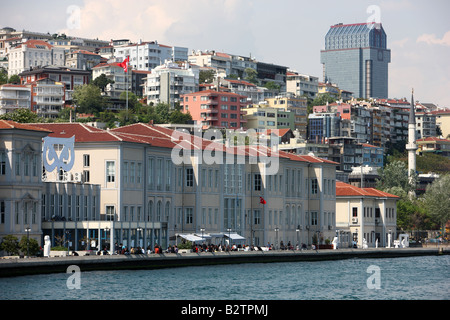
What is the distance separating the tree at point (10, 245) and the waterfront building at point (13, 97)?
343ft

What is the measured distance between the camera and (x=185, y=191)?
8419 cm

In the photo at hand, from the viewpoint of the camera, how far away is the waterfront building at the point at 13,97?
16462 centimetres

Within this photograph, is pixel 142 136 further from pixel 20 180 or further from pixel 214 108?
pixel 214 108

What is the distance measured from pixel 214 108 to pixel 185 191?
3518 inches

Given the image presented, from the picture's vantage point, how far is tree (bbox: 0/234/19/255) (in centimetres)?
6138

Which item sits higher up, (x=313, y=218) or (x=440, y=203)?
(x=440, y=203)

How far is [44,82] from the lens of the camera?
170625mm

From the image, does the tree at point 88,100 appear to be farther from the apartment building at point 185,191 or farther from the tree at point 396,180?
the apartment building at point 185,191

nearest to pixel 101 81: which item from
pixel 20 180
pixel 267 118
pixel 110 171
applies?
pixel 267 118

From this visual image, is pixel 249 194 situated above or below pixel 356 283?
above

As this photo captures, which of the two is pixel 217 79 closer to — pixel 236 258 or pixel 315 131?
pixel 315 131

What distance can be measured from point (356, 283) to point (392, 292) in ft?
19.9
